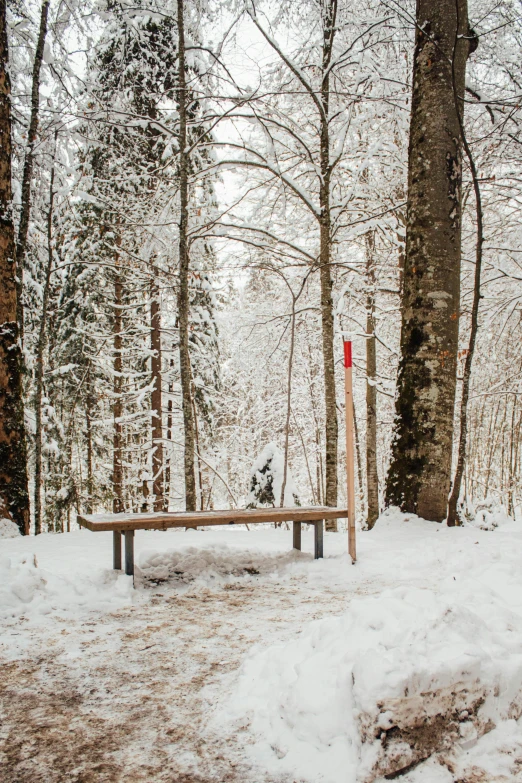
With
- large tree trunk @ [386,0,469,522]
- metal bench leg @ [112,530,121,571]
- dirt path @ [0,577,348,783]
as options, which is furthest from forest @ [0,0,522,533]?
dirt path @ [0,577,348,783]

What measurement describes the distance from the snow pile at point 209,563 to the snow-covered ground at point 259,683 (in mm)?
403

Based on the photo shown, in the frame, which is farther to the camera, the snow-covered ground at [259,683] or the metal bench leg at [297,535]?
the metal bench leg at [297,535]

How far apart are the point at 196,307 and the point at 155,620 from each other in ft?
32.0

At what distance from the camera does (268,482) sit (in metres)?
9.95

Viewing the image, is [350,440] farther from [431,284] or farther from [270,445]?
[270,445]

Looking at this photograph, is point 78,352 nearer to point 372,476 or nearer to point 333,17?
point 372,476

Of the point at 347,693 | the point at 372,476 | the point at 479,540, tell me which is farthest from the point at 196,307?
the point at 347,693

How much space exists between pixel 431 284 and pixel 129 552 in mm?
3953

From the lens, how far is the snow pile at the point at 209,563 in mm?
4113

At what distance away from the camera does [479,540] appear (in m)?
4.54

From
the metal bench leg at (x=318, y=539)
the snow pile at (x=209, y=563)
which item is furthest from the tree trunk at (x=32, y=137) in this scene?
the metal bench leg at (x=318, y=539)

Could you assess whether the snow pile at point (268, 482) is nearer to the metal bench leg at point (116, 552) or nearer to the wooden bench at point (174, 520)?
the wooden bench at point (174, 520)

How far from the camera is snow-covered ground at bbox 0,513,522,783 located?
167cm

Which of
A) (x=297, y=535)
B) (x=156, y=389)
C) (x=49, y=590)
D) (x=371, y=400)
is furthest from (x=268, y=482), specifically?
(x=49, y=590)
